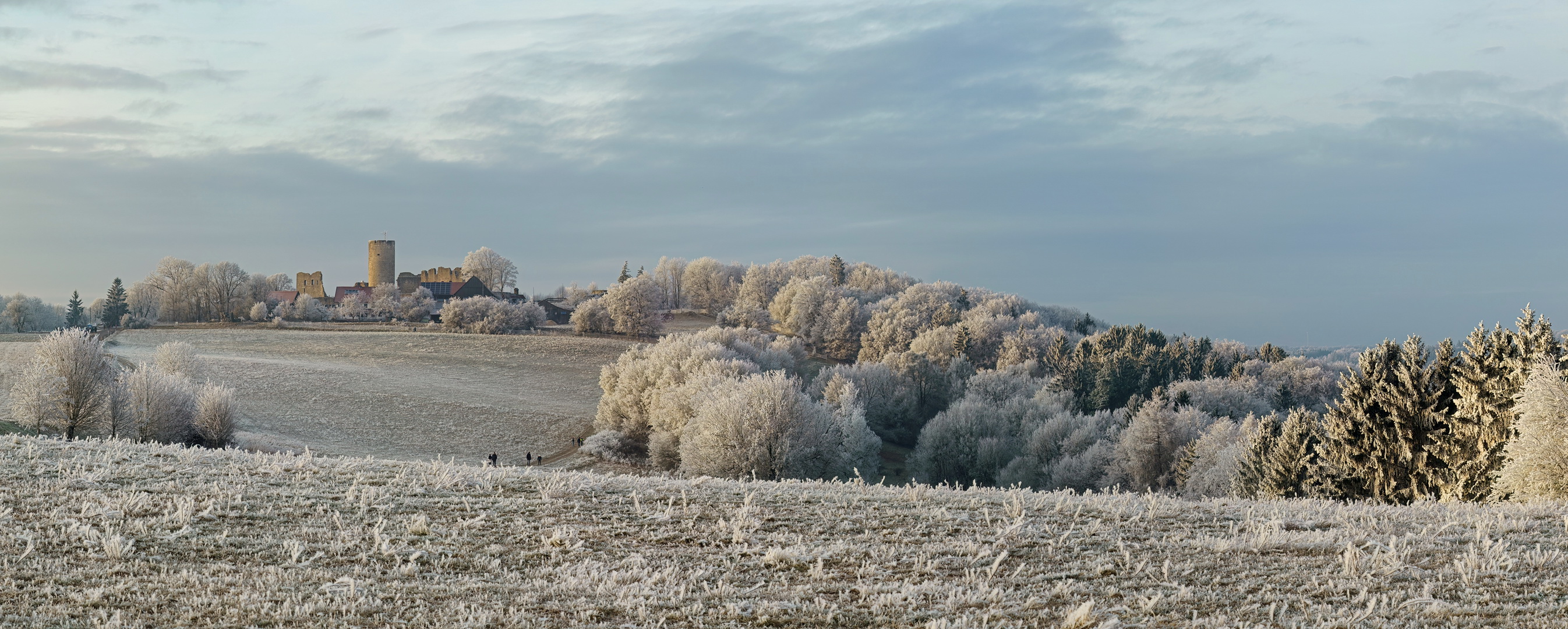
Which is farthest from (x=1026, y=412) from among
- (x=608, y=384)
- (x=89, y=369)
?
(x=89, y=369)

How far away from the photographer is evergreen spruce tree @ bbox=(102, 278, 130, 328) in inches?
4980

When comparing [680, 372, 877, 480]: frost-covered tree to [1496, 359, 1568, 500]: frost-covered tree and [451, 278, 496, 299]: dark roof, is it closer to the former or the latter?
[1496, 359, 1568, 500]: frost-covered tree

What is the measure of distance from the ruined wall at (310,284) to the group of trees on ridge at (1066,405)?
9206cm

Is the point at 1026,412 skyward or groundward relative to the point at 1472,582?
groundward

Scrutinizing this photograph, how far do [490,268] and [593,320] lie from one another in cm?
7214

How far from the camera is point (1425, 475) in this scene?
36.2 m

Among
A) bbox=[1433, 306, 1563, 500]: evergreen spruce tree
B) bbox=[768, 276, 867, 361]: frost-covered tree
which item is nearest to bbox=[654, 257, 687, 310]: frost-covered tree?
bbox=[768, 276, 867, 361]: frost-covered tree

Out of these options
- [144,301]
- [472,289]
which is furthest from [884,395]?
[144,301]

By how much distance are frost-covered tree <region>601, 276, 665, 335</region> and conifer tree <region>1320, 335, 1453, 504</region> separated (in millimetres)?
93668

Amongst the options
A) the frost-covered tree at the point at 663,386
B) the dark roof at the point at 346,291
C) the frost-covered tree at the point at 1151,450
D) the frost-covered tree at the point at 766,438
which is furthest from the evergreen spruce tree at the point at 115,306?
the frost-covered tree at the point at 1151,450

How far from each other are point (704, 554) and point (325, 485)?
7.78 metres

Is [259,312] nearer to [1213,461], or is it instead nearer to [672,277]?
[672,277]

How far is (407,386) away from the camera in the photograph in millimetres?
86750

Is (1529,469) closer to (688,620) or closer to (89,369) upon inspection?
(688,620)
